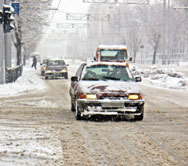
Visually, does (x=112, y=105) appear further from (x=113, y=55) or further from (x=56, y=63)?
(x=56, y=63)

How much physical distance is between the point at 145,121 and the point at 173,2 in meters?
60.8

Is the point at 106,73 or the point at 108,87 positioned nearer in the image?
the point at 108,87

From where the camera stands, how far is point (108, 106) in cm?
938

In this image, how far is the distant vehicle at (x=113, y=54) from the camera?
1075 inches

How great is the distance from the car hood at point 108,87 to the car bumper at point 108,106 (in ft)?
0.79

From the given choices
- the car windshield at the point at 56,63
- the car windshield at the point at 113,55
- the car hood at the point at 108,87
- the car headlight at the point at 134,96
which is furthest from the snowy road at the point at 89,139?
the car windshield at the point at 56,63

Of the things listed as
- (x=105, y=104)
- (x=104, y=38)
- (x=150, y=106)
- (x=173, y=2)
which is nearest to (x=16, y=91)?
(x=150, y=106)

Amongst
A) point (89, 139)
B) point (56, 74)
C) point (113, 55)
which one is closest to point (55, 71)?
point (56, 74)

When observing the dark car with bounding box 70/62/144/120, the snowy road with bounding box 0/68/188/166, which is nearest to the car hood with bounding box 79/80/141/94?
the dark car with bounding box 70/62/144/120

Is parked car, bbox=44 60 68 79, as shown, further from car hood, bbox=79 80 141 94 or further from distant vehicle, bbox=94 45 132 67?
car hood, bbox=79 80 141 94

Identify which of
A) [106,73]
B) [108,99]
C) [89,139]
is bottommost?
[89,139]

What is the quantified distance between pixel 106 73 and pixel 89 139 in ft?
11.1

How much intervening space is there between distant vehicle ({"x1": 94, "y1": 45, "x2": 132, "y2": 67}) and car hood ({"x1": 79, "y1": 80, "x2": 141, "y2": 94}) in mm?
17074

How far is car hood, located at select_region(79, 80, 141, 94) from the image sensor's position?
9438 millimetres
